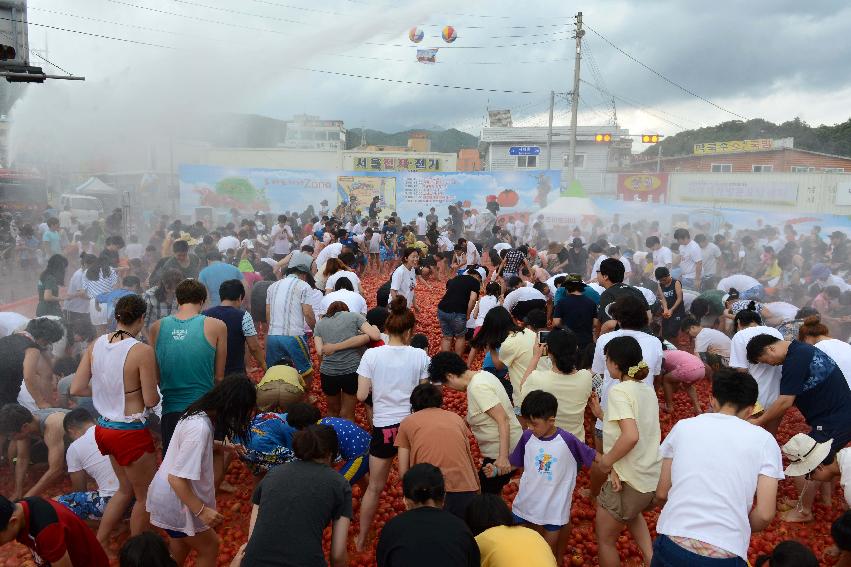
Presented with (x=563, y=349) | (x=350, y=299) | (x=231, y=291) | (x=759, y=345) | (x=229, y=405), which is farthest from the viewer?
(x=350, y=299)

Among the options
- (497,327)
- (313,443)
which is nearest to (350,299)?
(497,327)

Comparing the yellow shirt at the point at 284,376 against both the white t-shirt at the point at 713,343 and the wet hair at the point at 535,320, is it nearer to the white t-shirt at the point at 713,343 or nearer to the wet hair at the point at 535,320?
the wet hair at the point at 535,320

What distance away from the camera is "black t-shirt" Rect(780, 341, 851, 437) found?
16.5 feet

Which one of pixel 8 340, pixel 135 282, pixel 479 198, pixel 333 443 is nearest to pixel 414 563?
pixel 333 443

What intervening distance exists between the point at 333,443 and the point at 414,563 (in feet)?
2.84

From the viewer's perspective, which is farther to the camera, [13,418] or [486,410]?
[13,418]

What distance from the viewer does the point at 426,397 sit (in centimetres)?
416

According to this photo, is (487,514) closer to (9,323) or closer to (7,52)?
(9,323)

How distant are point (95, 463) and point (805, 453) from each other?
6212mm

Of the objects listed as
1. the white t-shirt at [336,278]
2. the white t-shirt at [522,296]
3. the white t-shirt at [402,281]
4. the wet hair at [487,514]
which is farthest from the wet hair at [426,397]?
the white t-shirt at [402,281]

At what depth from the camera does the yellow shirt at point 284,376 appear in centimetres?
628

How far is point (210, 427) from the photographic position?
146 inches

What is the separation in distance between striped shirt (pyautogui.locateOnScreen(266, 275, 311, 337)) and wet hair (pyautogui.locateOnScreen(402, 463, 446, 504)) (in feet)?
14.0

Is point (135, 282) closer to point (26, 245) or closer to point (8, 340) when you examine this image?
point (8, 340)
